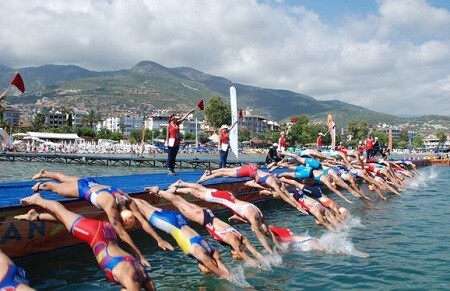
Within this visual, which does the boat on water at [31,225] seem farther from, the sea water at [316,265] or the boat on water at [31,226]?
the sea water at [316,265]

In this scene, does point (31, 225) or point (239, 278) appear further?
point (31, 225)

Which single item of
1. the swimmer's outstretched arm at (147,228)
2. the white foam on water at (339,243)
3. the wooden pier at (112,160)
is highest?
the swimmer's outstretched arm at (147,228)

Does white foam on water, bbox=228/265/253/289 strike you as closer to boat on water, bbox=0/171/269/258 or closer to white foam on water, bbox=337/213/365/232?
boat on water, bbox=0/171/269/258

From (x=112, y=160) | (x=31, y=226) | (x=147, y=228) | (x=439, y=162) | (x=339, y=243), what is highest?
(x=147, y=228)

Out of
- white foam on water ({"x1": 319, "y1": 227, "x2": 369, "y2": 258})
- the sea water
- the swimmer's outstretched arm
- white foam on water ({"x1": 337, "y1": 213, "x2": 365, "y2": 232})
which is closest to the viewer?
the swimmer's outstretched arm

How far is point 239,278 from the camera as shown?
10086 mm

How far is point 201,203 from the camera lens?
59.0 ft

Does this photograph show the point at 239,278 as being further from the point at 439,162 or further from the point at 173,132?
the point at 439,162

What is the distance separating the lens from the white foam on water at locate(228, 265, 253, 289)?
970cm

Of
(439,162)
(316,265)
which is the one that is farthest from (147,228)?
(439,162)

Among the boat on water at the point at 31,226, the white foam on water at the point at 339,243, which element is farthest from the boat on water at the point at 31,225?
the white foam on water at the point at 339,243

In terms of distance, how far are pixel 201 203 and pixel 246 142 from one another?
545 feet

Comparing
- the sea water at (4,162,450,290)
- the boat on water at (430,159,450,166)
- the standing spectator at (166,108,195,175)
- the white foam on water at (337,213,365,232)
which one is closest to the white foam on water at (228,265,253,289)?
the sea water at (4,162,450,290)

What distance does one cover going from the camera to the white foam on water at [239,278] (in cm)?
970
